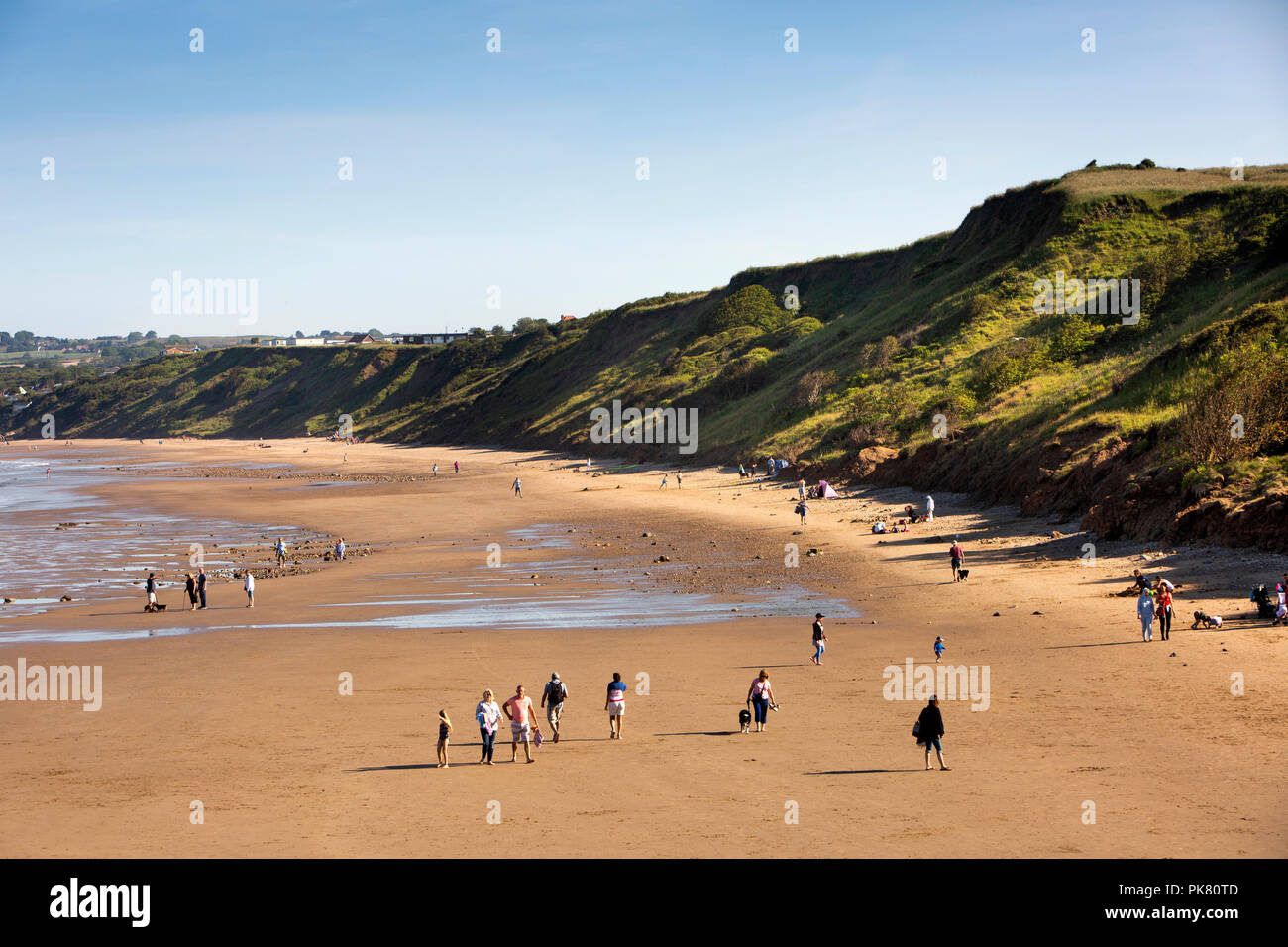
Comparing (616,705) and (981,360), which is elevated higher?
(981,360)

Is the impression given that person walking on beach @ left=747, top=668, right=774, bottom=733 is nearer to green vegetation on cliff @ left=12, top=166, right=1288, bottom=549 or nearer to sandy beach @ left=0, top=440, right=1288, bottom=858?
sandy beach @ left=0, top=440, right=1288, bottom=858

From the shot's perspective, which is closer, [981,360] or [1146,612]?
[1146,612]

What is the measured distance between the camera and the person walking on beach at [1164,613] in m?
20.0

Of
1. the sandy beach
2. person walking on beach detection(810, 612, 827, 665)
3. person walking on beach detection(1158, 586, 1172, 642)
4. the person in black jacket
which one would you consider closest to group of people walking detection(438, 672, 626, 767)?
the sandy beach

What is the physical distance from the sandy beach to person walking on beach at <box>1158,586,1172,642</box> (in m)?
0.27

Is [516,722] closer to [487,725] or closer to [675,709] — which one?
[487,725]

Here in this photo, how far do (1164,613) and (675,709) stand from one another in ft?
32.6

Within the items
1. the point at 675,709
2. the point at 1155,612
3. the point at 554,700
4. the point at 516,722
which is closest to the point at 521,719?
the point at 516,722

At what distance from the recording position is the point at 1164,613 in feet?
65.9

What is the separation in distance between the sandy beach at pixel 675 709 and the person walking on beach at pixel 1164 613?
0.27 meters

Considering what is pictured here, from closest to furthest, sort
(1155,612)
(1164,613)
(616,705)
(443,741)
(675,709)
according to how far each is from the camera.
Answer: (443,741)
(616,705)
(675,709)
(1164,613)
(1155,612)

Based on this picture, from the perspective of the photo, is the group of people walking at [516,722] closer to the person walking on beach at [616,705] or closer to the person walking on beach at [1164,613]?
the person walking on beach at [616,705]

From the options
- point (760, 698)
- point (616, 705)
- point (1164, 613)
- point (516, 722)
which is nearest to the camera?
point (516, 722)
